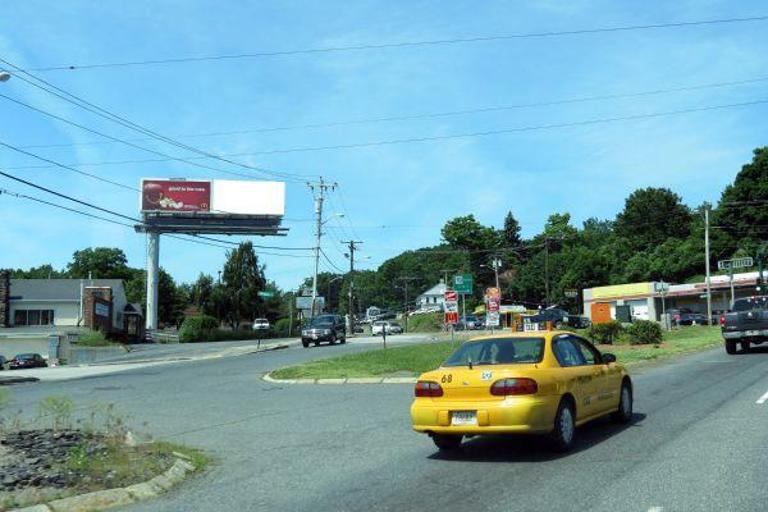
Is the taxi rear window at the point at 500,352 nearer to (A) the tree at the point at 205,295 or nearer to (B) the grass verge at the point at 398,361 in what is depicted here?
(B) the grass verge at the point at 398,361

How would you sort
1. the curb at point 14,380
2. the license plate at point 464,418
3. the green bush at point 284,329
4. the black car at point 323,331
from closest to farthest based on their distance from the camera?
the license plate at point 464,418
the curb at point 14,380
the black car at point 323,331
the green bush at point 284,329

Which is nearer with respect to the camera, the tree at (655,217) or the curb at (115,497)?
the curb at (115,497)

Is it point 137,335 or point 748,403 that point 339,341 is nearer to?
point 137,335

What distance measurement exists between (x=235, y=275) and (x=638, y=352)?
69.1m

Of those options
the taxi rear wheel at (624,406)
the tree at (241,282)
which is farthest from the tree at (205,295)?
the taxi rear wheel at (624,406)

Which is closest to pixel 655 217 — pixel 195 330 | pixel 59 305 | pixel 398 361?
pixel 195 330

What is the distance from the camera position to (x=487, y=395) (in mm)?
9000

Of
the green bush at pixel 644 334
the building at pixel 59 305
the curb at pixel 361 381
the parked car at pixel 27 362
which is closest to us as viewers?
the curb at pixel 361 381

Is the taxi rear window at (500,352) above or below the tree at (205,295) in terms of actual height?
below

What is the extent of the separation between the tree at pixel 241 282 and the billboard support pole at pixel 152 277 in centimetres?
1719

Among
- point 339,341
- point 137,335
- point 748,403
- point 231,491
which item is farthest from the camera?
point 137,335

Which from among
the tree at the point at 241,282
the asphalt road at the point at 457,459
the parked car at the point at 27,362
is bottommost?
the parked car at the point at 27,362

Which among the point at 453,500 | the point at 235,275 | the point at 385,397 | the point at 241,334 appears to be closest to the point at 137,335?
the point at 241,334

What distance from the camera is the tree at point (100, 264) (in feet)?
400
